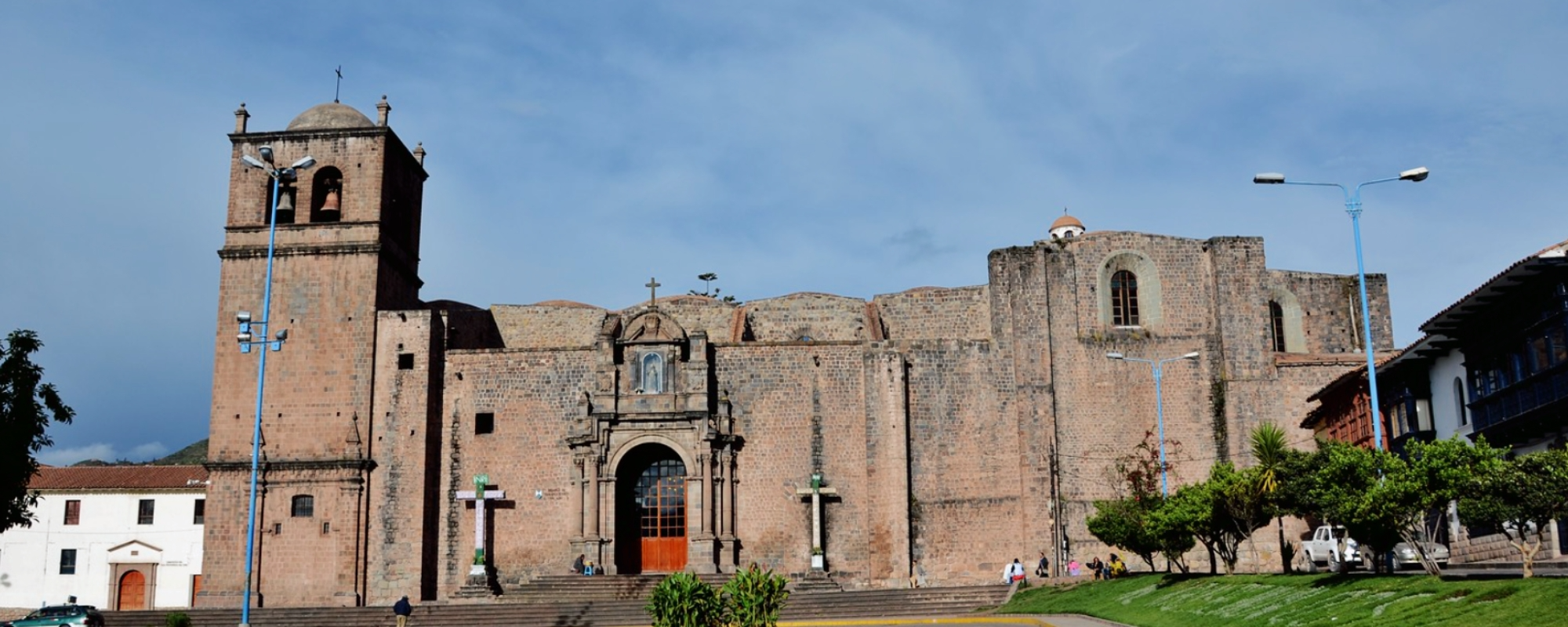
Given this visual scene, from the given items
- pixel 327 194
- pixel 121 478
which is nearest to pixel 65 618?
pixel 327 194

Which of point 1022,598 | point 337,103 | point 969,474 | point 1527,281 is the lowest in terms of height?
point 1022,598

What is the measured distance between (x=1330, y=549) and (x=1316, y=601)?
11.2 metres

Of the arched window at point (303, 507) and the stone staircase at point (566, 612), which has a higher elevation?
the arched window at point (303, 507)

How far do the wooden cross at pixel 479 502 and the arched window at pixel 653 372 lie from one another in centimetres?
500

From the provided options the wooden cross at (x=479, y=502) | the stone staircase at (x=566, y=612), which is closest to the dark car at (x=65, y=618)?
the stone staircase at (x=566, y=612)

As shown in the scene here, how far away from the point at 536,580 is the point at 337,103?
1547cm

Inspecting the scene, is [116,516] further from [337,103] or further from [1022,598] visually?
[1022,598]

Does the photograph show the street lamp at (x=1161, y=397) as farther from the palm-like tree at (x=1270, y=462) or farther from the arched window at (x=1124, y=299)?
the palm-like tree at (x=1270, y=462)

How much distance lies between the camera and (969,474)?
39.7 m

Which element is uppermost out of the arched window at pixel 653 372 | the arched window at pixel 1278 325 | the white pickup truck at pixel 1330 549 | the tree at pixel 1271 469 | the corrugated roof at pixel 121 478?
the arched window at pixel 1278 325

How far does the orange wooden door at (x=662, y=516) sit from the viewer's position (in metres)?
40.1

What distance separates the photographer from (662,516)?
40438 mm

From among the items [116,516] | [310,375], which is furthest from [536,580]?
[116,516]

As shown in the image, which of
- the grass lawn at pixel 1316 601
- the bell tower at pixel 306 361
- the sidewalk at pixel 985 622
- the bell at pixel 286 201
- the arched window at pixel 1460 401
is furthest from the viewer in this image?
the bell at pixel 286 201
